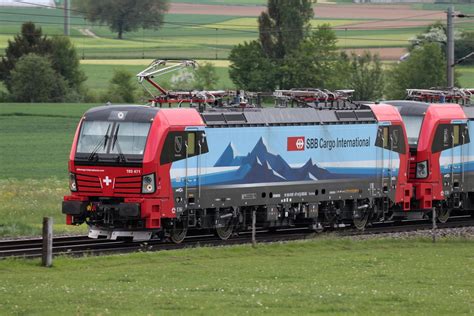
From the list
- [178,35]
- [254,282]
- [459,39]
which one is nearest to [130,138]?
[254,282]

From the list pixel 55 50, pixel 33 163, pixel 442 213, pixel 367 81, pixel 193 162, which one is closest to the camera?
pixel 193 162

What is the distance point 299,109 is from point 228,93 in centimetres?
210

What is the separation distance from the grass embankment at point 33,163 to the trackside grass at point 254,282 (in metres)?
9.37

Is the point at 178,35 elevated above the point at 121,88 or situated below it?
above

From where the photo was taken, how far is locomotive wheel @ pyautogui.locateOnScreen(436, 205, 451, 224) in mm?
41875

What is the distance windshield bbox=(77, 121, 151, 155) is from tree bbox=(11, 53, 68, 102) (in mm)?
62011

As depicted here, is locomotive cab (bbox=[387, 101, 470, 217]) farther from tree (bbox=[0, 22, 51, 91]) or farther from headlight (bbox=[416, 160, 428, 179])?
tree (bbox=[0, 22, 51, 91])

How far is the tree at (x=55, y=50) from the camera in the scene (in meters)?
101

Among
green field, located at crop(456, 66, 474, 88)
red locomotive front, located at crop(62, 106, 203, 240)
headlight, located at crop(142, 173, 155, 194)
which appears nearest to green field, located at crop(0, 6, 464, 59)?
green field, located at crop(456, 66, 474, 88)

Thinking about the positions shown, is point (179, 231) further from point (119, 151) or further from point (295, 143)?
point (295, 143)

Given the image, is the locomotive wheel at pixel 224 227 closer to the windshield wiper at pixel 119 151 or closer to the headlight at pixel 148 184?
the headlight at pixel 148 184

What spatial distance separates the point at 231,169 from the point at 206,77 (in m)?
64.7

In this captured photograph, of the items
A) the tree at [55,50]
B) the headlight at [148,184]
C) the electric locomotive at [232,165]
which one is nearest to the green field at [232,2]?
the tree at [55,50]

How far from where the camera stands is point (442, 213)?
42.2 metres
